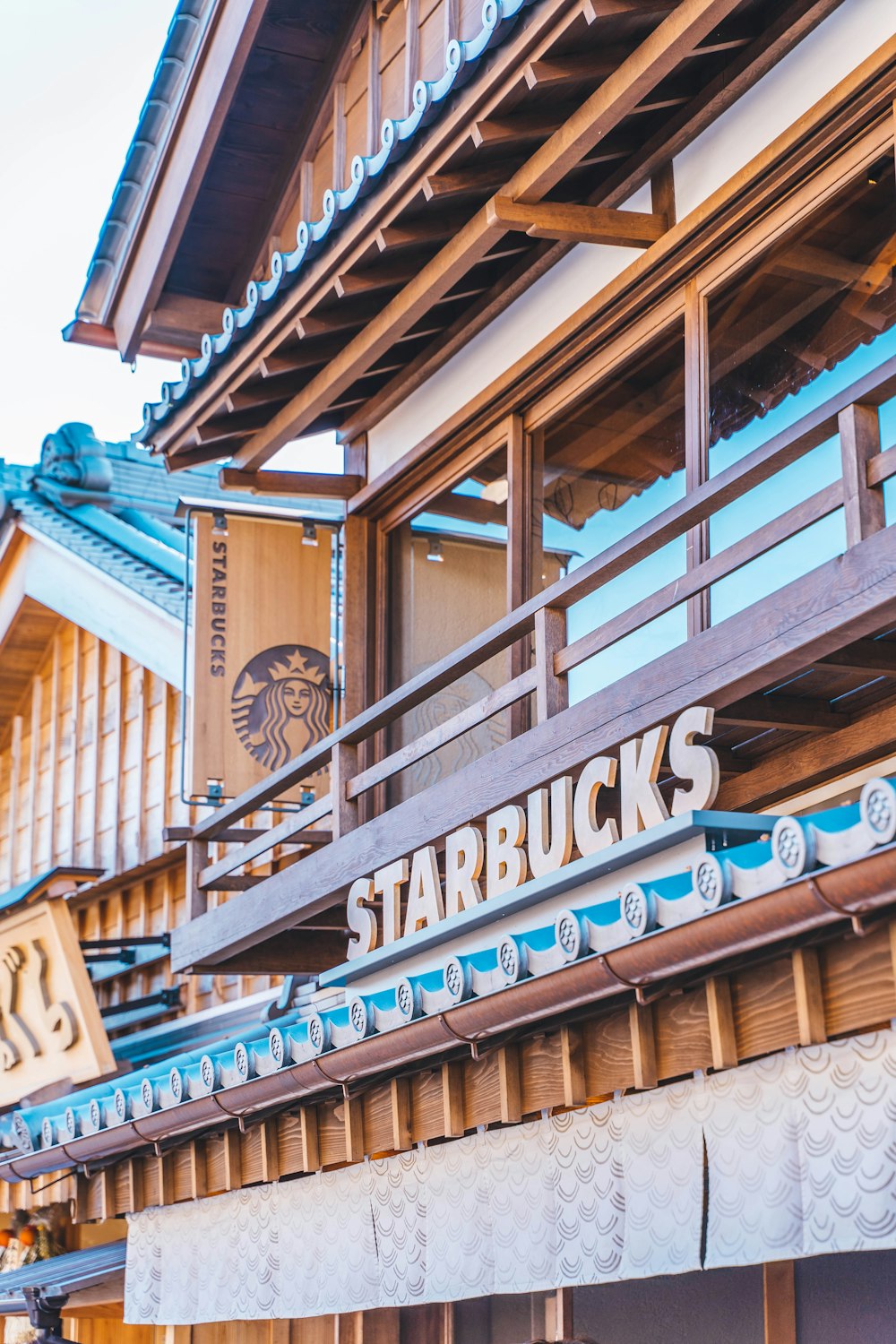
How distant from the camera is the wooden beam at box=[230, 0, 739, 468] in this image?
20.4ft

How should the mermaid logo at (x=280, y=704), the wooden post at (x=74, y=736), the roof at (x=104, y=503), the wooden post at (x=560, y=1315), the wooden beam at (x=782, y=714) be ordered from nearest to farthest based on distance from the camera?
the wooden beam at (x=782, y=714) → the wooden post at (x=560, y=1315) → the mermaid logo at (x=280, y=704) → the roof at (x=104, y=503) → the wooden post at (x=74, y=736)

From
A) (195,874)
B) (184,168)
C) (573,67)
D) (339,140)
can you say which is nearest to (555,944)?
(573,67)

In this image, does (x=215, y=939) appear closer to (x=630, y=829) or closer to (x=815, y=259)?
(x=630, y=829)

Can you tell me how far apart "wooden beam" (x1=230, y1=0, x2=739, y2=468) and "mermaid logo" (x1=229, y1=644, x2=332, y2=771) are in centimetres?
118

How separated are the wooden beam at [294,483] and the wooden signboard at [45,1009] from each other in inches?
145

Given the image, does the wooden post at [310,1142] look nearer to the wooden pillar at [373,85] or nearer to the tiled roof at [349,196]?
the tiled roof at [349,196]

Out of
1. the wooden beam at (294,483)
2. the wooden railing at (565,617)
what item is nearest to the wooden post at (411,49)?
the wooden beam at (294,483)

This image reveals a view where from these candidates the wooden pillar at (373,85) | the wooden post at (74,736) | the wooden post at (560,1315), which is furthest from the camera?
the wooden post at (74,736)

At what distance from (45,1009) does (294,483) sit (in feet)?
14.8

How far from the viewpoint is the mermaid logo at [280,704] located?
9.52 meters

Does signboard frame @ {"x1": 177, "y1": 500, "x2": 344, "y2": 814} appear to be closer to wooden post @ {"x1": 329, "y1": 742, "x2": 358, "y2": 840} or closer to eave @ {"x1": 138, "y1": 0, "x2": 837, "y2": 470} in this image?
eave @ {"x1": 138, "y1": 0, "x2": 837, "y2": 470}

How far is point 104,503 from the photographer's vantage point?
52.3ft

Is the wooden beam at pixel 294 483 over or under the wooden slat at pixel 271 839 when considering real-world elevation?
over

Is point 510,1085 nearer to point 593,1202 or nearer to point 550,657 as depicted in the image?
point 593,1202
